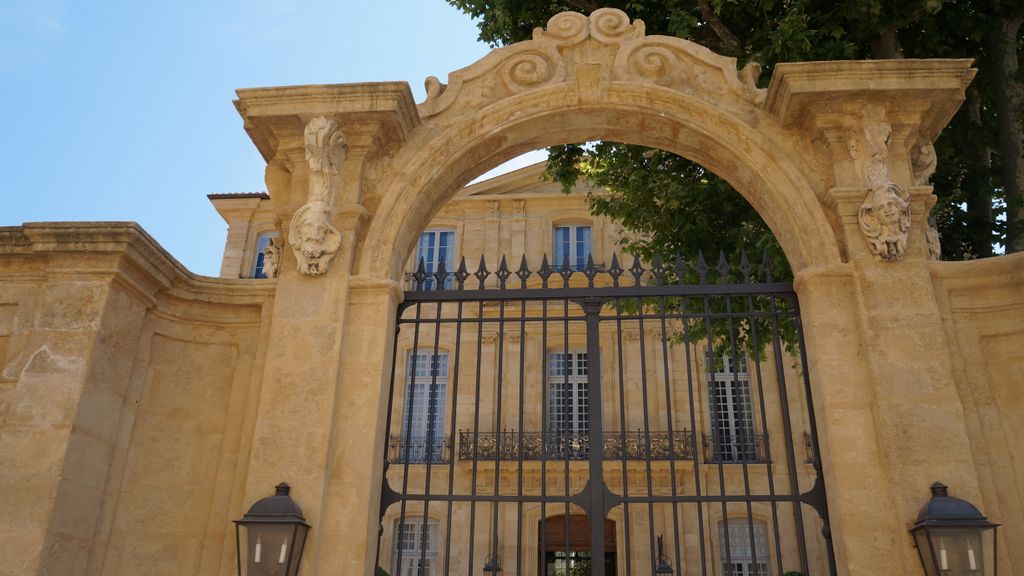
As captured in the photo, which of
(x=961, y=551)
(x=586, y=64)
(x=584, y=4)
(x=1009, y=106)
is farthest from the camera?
(x=584, y=4)

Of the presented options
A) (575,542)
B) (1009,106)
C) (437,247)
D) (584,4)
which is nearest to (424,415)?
(575,542)

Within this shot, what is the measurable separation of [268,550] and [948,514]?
376 centimetres

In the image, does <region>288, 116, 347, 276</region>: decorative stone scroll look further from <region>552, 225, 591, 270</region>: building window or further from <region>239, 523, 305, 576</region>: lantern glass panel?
<region>552, 225, 591, 270</region>: building window

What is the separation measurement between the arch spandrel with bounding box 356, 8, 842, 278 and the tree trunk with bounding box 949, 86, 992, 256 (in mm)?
3954

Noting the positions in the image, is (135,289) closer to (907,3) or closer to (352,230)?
(352,230)

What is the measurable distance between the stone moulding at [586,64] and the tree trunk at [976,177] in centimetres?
419

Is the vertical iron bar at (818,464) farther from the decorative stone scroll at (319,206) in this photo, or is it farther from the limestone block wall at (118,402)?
the limestone block wall at (118,402)

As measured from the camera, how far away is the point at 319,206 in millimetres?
5352

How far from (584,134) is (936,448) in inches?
130

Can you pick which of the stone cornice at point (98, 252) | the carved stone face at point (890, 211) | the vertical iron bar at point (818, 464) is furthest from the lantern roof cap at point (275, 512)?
the carved stone face at point (890, 211)

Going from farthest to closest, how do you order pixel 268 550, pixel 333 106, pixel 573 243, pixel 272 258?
1. pixel 573 243
2. pixel 272 258
3. pixel 333 106
4. pixel 268 550

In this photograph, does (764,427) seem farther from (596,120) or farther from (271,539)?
(271,539)

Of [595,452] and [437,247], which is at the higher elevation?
[437,247]

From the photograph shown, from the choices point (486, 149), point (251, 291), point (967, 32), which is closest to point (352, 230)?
point (251, 291)
